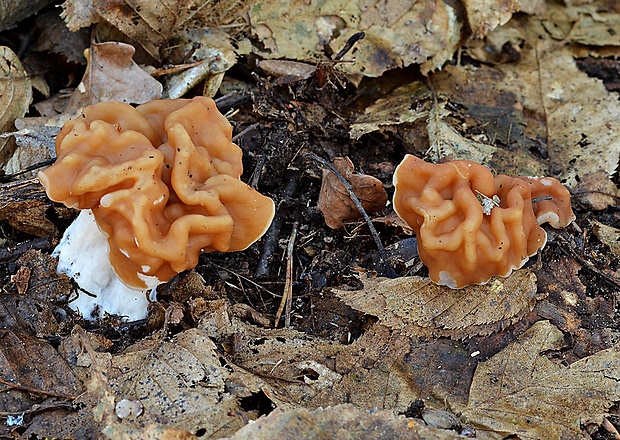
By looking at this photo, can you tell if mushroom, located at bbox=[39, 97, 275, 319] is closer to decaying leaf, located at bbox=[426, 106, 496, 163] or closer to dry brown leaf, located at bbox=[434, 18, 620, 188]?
decaying leaf, located at bbox=[426, 106, 496, 163]

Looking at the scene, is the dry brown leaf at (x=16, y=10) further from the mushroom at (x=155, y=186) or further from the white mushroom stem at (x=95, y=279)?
the white mushroom stem at (x=95, y=279)

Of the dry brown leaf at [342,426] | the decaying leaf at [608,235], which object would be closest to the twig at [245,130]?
the dry brown leaf at [342,426]

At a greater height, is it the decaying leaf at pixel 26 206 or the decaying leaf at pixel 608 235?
the decaying leaf at pixel 26 206

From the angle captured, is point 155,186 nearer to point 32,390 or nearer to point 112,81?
point 32,390

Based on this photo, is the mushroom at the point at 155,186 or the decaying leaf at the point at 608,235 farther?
the decaying leaf at the point at 608,235

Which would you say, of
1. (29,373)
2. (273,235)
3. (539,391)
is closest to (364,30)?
(273,235)

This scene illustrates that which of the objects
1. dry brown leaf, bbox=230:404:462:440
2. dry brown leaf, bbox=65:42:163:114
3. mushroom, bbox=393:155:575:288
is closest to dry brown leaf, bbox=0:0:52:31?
dry brown leaf, bbox=65:42:163:114
